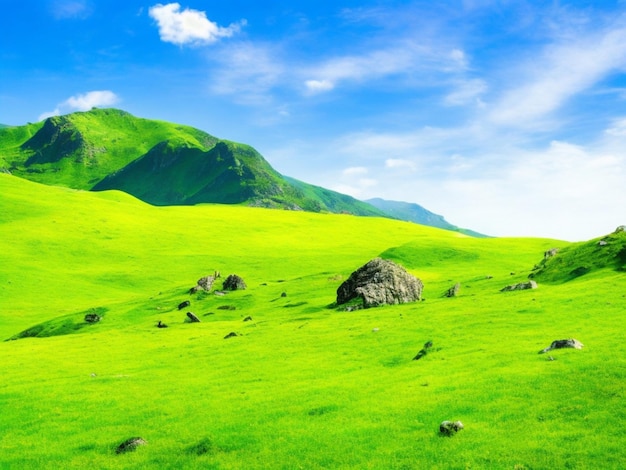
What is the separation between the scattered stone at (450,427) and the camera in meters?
21.8

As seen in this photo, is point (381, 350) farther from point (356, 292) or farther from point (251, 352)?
point (356, 292)

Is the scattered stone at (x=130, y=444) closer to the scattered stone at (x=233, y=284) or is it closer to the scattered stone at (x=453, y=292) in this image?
the scattered stone at (x=453, y=292)

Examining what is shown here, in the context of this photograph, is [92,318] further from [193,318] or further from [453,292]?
[453,292]

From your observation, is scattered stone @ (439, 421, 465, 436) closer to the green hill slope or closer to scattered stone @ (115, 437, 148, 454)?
scattered stone @ (115, 437, 148, 454)

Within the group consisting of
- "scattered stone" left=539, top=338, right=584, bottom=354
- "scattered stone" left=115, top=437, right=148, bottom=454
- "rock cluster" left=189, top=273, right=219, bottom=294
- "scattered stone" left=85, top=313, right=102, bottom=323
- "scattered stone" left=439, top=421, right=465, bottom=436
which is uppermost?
"scattered stone" left=539, top=338, right=584, bottom=354

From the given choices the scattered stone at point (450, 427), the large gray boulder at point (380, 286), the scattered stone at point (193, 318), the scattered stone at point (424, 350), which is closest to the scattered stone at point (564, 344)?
the scattered stone at point (424, 350)

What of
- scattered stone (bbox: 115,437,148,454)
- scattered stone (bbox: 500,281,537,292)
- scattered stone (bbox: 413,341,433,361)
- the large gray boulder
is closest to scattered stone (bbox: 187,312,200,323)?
the large gray boulder

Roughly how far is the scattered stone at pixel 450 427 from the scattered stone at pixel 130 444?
15.2m

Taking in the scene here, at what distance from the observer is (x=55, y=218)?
14512cm

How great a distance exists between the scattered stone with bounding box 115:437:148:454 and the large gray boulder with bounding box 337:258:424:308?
1492 inches

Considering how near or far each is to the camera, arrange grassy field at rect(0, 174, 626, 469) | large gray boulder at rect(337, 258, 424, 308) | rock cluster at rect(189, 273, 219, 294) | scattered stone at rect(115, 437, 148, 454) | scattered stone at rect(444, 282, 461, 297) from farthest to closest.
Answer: rock cluster at rect(189, 273, 219, 294)
scattered stone at rect(444, 282, 461, 297)
large gray boulder at rect(337, 258, 424, 308)
scattered stone at rect(115, 437, 148, 454)
grassy field at rect(0, 174, 626, 469)

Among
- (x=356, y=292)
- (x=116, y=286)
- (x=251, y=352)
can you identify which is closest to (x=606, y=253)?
(x=356, y=292)

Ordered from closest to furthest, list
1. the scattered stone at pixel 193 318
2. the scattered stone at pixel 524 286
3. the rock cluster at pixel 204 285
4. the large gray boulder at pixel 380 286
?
A: 1. the scattered stone at pixel 524 286
2. the large gray boulder at pixel 380 286
3. the scattered stone at pixel 193 318
4. the rock cluster at pixel 204 285

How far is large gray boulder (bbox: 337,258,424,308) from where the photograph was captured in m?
61.8
